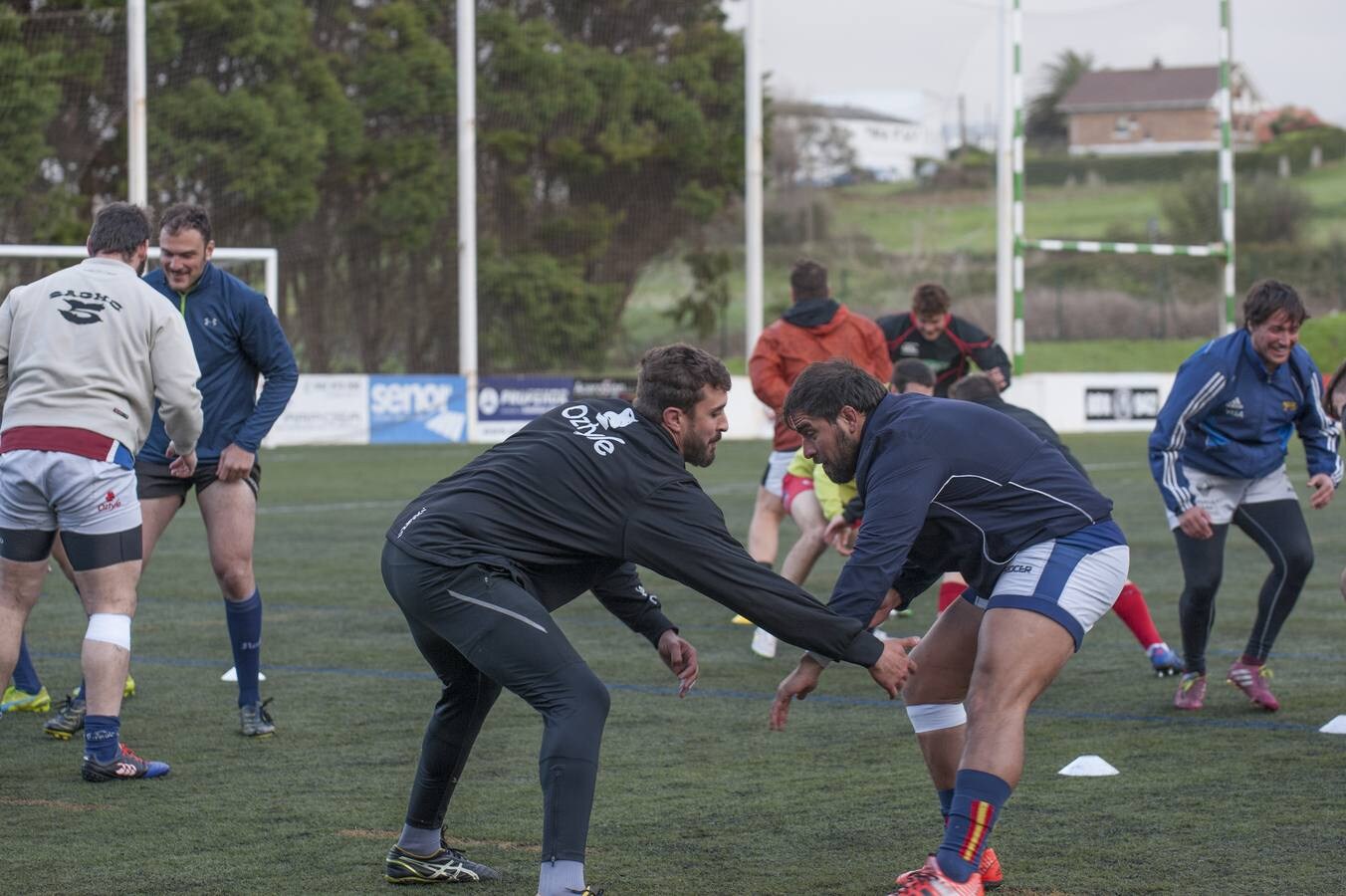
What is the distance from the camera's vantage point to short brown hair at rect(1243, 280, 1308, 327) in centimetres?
739

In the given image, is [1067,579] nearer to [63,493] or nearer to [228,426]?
[63,493]

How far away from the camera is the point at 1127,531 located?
50.9 ft

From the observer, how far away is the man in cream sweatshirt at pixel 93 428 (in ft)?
20.4

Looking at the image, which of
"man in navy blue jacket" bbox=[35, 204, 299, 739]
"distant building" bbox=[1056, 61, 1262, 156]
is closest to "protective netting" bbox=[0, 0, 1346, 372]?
"distant building" bbox=[1056, 61, 1262, 156]

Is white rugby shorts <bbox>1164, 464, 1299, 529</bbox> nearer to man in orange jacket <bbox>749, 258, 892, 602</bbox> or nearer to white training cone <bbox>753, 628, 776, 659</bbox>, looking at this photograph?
white training cone <bbox>753, 628, 776, 659</bbox>

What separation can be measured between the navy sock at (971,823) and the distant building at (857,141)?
51731mm

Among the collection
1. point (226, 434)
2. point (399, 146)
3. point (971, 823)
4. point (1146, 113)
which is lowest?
point (971, 823)

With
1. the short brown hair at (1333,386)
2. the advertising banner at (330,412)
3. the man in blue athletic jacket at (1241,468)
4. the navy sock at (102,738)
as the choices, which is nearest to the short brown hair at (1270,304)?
the man in blue athletic jacket at (1241,468)

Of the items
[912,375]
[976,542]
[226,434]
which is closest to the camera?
[976,542]

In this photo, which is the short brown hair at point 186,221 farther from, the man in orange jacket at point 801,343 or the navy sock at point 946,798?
the man in orange jacket at point 801,343

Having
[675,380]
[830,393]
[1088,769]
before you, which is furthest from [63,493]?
[1088,769]

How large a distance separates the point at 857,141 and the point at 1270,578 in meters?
71.1

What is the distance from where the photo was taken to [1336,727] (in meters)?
7.19

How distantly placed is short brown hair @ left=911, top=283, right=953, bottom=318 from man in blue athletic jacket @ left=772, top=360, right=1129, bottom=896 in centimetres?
580
